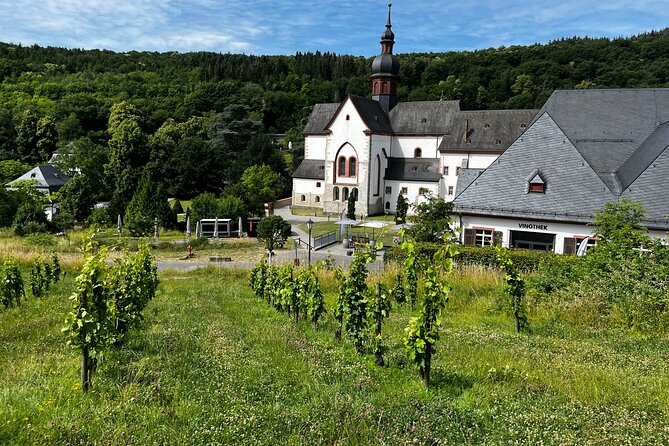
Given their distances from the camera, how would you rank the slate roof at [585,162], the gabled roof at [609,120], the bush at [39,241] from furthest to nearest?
the bush at [39,241]
the gabled roof at [609,120]
the slate roof at [585,162]

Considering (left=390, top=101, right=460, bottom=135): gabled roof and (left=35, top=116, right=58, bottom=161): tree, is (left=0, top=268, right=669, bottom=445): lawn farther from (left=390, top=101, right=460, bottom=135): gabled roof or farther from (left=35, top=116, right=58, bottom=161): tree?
(left=35, top=116, right=58, bottom=161): tree

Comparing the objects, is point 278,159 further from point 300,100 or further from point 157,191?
point 300,100

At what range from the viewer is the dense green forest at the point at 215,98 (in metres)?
58.6

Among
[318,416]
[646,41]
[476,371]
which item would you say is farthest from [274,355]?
[646,41]

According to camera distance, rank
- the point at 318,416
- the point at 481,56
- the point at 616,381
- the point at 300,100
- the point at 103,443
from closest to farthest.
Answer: the point at 103,443
the point at 318,416
the point at 616,381
the point at 300,100
the point at 481,56

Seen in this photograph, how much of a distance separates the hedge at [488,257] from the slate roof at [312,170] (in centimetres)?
3126

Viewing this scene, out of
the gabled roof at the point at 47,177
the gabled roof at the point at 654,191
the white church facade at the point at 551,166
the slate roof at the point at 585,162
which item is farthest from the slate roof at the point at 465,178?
the gabled roof at the point at 47,177

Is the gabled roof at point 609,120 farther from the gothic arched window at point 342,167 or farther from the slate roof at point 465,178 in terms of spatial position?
the gothic arched window at point 342,167

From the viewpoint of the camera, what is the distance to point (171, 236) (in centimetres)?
Result: 3538

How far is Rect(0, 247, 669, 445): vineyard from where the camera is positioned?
17.1 ft

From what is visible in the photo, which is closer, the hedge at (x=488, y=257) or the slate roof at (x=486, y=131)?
the hedge at (x=488, y=257)

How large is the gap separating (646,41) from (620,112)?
7844 cm

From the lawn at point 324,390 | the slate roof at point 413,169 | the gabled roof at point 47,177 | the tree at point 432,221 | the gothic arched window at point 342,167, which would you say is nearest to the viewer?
the lawn at point 324,390

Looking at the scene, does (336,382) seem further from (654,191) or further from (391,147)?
(391,147)
